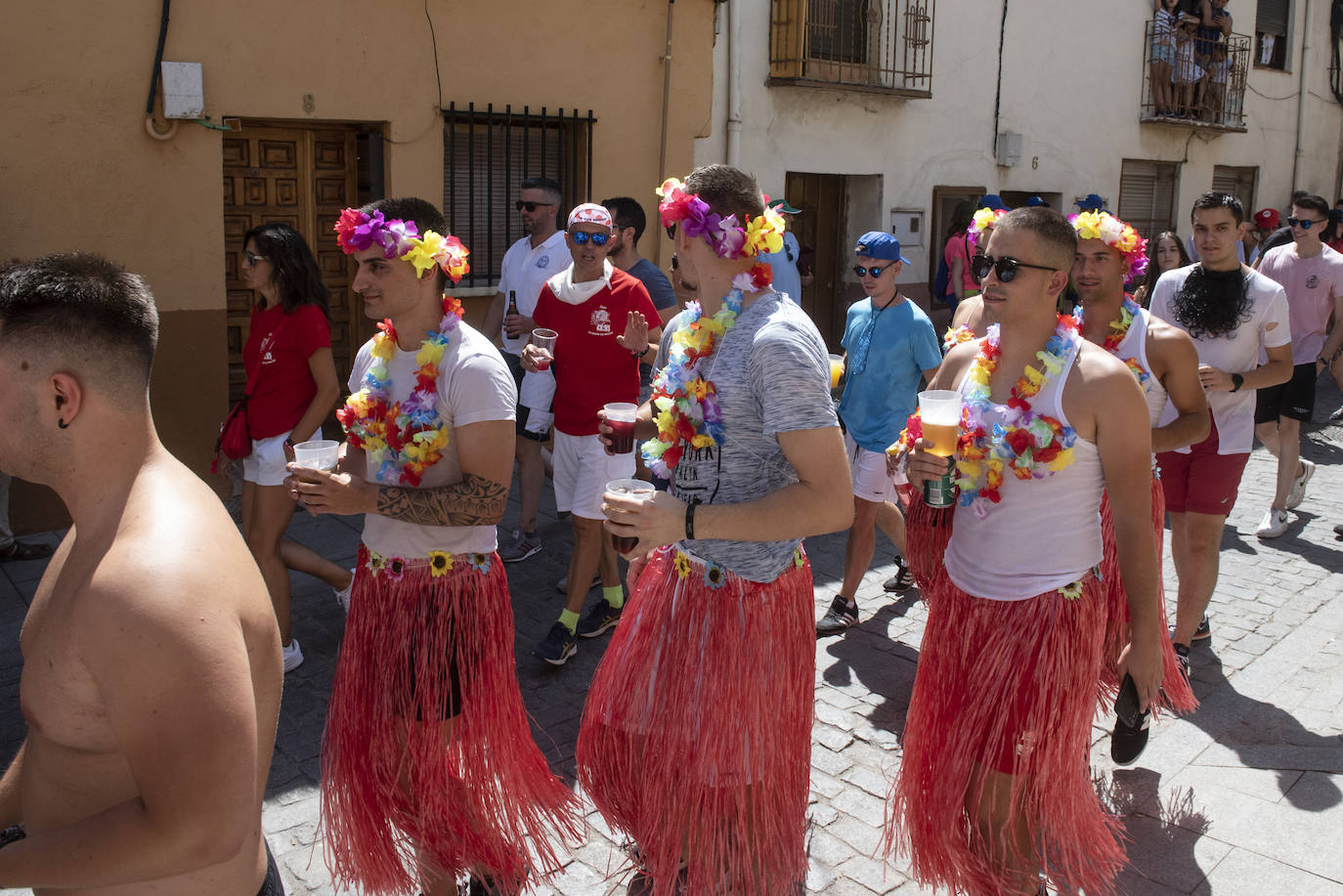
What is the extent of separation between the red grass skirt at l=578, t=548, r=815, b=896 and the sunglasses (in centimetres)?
292

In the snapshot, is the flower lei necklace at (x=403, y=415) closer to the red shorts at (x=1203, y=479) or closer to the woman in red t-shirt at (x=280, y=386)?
the woman in red t-shirt at (x=280, y=386)

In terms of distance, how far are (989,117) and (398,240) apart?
12291 millimetres

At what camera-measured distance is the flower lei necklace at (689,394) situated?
2.96 meters

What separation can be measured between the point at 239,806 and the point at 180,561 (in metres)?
0.39

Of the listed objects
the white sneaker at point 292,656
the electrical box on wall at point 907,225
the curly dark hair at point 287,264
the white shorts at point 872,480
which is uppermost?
the electrical box on wall at point 907,225

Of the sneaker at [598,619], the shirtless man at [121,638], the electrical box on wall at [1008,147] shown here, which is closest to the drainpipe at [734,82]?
the electrical box on wall at [1008,147]

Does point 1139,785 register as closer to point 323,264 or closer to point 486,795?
point 486,795

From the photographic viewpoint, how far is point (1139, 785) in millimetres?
4262

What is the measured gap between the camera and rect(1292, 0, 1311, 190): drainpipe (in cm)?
1867

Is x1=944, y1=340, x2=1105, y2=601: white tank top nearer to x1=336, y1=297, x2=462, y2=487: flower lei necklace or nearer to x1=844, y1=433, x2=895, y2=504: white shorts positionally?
x1=336, y1=297, x2=462, y2=487: flower lei necklace

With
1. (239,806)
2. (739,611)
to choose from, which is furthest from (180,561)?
(739,611)

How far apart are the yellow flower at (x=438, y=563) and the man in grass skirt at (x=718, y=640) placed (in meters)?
0.63

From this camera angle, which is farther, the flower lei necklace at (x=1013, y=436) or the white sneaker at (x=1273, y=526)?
the white sneaker at (x=1273, y=526)

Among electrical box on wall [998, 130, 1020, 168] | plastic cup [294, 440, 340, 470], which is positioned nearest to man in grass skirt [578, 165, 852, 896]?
plastic cup [294, 440, 340, 470]
